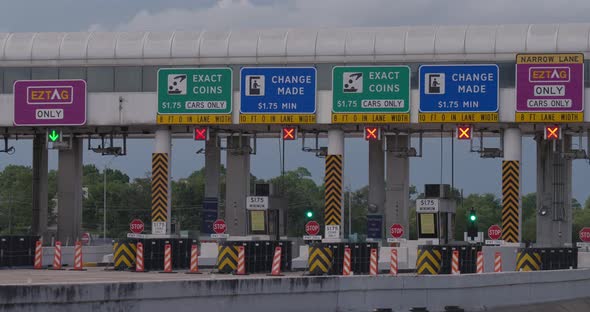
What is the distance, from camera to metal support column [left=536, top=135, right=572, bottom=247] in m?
55.0

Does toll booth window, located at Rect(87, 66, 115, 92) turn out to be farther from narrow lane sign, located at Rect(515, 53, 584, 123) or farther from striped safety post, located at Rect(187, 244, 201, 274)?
narrow lane sign, located at Rect(515, 53, 584, 123)

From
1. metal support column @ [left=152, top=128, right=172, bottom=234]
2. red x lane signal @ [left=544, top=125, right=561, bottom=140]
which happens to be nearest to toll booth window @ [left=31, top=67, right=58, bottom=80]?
metal support column @ [left=152, top=128, right=172, bottom=234]

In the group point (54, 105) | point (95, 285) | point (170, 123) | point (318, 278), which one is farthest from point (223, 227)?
point (95, 285)

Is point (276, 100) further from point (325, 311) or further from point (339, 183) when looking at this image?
point (325, 311)

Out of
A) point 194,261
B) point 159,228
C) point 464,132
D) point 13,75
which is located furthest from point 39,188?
point 464,132

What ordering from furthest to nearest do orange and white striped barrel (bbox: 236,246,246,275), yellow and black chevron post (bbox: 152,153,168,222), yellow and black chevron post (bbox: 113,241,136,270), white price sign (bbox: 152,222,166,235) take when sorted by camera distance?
yellow and black chevron post (bbox: 152,153,168,222), white price sign (bbox: 152,222,166,235), yellow and black chevron post (bbox: 113,241,136,270), orange and white striped barrel (bbox: 236,246,246,275)

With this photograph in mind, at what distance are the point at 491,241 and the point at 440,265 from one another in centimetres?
734

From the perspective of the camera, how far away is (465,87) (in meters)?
48.5

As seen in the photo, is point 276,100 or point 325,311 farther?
point 276,100

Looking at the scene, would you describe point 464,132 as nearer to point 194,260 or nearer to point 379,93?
point 379,93

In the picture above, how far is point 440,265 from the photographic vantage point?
41.9m

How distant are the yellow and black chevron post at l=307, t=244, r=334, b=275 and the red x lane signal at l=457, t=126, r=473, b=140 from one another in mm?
10151

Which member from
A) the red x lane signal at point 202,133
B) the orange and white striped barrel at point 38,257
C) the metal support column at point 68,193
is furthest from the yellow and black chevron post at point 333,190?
the metal support column at point 68,193

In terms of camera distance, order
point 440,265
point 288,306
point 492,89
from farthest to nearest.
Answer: point 492,89 < point 440,265 < point 288,306
